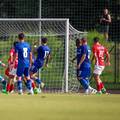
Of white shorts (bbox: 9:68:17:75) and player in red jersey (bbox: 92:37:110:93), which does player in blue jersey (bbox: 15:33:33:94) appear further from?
player in red jersey (bbox: 92:37:110:93)

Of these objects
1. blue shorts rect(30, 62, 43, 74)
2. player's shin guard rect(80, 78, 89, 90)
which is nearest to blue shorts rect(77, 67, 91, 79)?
player's shin guard rect(80, 78, 89, 90)

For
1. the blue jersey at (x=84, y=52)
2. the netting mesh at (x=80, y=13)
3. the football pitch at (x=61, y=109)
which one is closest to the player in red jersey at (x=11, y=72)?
the blue jersey at (x=84, y=52)

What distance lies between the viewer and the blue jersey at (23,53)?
50.0 ft

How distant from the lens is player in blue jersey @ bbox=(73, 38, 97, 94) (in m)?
16.4

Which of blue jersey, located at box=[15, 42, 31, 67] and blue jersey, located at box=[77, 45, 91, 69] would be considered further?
blue jersey, located at box=[77, 45, 91, 69]

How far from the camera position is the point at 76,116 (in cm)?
385

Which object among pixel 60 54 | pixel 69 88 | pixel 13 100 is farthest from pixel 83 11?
pixel 13 100

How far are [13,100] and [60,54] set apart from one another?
15295mm

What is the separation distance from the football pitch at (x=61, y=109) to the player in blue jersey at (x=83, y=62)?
12.3 metres

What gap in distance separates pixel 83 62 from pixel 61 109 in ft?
42.3

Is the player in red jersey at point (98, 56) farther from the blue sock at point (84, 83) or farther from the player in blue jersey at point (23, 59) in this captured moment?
the player in blue jersey at point (23, 59)

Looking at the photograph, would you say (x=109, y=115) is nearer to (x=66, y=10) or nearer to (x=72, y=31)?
(x=72, y=31)

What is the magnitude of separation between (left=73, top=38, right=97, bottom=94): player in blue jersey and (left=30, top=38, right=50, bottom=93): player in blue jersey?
848 mm

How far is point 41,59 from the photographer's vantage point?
54.9ft
